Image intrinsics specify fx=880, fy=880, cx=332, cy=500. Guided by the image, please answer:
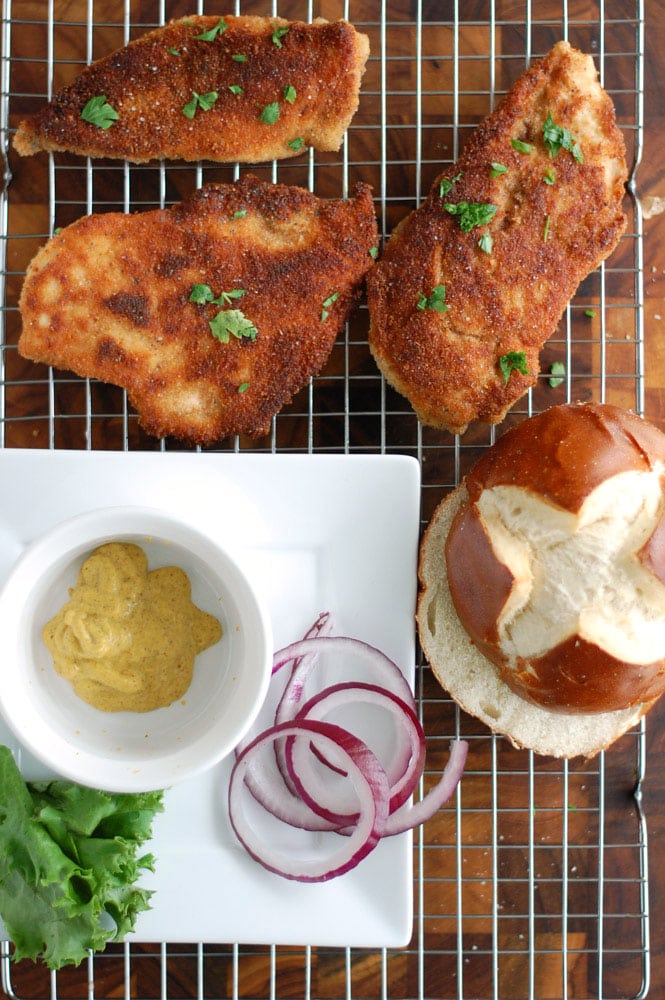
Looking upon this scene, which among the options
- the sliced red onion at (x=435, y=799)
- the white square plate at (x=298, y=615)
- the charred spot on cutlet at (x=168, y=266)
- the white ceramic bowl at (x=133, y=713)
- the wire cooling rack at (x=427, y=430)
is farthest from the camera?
the wire cooling rack at (x=427, y=430)

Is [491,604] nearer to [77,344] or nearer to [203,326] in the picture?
[203,326]

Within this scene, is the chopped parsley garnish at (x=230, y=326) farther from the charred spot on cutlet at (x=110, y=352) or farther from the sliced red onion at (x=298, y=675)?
the sliced red onion at (x=298, y=675)

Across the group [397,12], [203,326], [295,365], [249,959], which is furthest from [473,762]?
[397,12]

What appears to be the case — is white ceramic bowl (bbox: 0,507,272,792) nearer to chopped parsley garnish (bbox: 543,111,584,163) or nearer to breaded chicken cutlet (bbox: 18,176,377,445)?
breaded chicken cutlet (bbox: 18,176,377,445)

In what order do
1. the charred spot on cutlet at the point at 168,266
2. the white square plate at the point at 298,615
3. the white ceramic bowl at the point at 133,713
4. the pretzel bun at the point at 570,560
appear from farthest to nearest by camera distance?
1. the charred spot on cutlet at the point at 168,266
2. the white square plate at the point at 298,615
3. the pretzel bun at the point at 570,560
4. the white ceramic bowl at the point at 133,713

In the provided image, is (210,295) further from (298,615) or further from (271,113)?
(298,615)

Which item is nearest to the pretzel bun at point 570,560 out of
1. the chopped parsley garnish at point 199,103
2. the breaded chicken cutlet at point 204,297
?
the breaded chicken cutlet at point 204,297

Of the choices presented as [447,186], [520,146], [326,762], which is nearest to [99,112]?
[447,186]
